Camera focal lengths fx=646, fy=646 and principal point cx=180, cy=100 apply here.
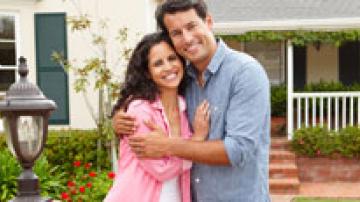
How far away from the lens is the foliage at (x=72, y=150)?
32.4 ft

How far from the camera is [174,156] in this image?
2746mm

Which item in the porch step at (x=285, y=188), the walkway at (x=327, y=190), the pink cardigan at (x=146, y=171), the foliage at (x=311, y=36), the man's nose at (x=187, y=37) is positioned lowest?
the walkway at (x=327, y=190)

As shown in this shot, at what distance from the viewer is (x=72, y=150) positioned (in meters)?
9.98

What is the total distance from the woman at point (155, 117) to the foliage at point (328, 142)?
877 cm

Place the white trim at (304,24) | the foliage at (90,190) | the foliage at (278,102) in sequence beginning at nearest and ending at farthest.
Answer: the foliage at (90,190), the white trim at (304,24), the foliage at (278,102)

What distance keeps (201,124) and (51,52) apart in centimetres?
824

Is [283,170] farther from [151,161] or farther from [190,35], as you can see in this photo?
[190,35]

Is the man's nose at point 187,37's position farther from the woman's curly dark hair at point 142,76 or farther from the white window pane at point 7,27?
the white window pane at point 7,27

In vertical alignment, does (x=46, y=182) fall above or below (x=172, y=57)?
below

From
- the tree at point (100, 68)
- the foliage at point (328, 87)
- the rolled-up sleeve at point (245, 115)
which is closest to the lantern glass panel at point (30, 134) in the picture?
the rolled-up sleeve at point (245, 115)

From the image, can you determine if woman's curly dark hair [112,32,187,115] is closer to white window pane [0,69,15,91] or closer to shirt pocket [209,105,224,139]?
shirt pocket [209,105,224,139]

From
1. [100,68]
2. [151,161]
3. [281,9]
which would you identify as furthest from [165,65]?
[281,9]

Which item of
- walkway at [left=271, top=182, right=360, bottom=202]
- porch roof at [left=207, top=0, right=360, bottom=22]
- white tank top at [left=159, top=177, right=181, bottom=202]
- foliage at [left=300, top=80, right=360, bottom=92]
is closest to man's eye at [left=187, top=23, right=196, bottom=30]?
white tank top at [left=159, top=177, right=181, bottom=202]

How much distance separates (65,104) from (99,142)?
1237 millimetres
